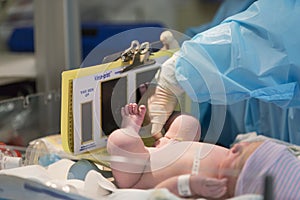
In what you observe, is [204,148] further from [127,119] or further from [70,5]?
[70,5]

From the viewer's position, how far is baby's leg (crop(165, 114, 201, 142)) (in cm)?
80

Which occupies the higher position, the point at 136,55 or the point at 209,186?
the point at 136,55

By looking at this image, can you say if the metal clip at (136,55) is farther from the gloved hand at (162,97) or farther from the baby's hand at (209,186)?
the baby's hand at (209,186)

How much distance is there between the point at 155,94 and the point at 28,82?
21.2 inches

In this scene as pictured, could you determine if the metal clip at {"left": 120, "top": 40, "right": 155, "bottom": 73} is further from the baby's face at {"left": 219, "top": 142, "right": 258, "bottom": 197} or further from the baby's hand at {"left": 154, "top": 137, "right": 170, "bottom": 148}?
the baby's face at {"left": 219, "top": 142, "right": 258, "bottom": 197}

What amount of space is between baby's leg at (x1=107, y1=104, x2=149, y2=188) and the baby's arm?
9cm

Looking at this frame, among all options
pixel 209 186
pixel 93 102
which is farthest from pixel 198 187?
pixel 93 102

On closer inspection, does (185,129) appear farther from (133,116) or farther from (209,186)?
(209,186)

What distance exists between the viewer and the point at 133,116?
804 millimetres

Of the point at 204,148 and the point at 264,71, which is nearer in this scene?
the point at 204,148

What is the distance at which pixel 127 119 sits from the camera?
80 centimetres

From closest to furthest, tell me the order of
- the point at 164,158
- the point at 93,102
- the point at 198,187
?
the point at 198,187, the point at 164,158, the point at 93,102

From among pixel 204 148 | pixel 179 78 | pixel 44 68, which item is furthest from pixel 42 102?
pixel 204 148

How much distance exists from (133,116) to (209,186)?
204 millimetres
